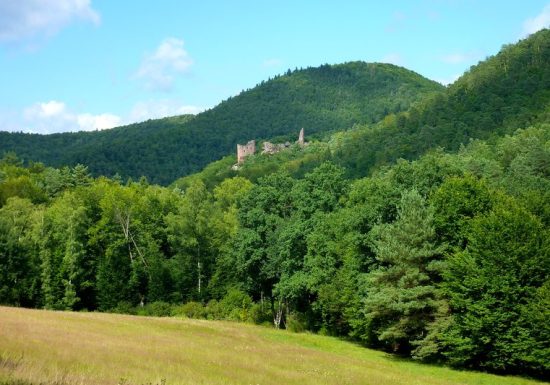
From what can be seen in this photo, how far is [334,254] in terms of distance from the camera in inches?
2124

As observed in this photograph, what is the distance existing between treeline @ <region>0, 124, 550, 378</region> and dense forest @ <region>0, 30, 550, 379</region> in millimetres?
145

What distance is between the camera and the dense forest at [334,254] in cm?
3625

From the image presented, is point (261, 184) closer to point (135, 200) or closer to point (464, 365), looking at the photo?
point (135, 200)

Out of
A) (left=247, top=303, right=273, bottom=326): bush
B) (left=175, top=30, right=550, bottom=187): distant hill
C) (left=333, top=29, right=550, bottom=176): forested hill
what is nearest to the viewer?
(left=247, top=303, right=273, bottom=326): bush

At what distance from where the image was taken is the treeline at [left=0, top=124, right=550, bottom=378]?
36.2m

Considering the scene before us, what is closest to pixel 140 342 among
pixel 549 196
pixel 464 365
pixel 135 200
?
pixel 464 365

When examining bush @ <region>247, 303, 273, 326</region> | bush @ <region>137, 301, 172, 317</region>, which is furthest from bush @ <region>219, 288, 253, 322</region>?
bush @ <region>137, 301, 172, 317</region>

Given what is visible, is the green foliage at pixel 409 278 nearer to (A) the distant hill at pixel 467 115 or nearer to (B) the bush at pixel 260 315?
(B) the bush at pixel 260 315

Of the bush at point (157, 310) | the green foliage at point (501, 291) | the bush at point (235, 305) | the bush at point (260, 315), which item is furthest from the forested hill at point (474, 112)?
the green foliage at point (501, 291)

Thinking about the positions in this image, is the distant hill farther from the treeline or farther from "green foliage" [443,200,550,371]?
"green foliage" [443,200,550,371]

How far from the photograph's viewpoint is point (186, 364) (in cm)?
2373

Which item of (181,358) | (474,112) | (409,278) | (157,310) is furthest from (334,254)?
(474,112)

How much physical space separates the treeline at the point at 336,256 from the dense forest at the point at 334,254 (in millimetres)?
145

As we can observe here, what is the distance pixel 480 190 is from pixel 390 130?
472 ft
